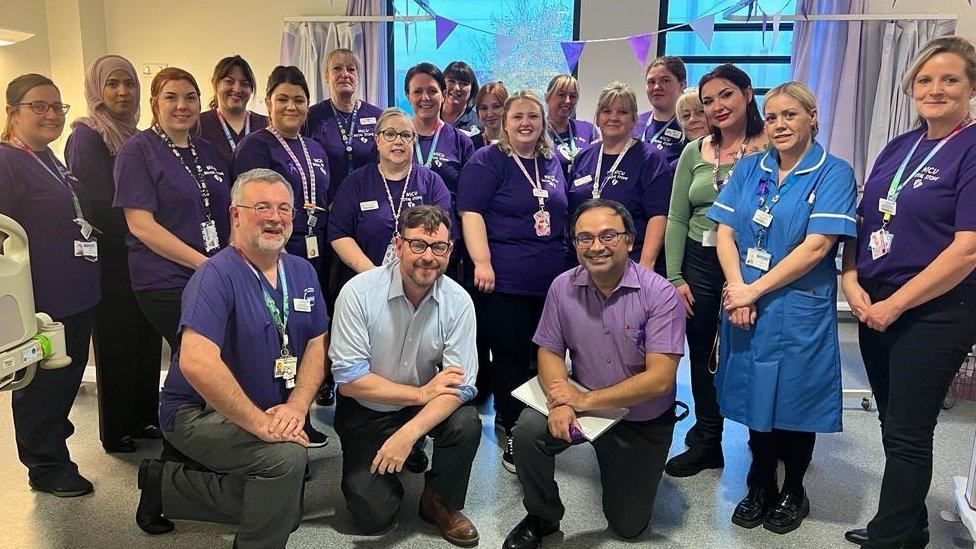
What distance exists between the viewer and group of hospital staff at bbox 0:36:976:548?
6.47 ft

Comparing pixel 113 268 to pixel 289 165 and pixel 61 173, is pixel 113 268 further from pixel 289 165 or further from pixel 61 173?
pixel 289 165

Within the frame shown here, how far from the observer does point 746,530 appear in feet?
7.66

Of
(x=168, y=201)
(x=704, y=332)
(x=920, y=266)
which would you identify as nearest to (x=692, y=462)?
(x=704, y=332)

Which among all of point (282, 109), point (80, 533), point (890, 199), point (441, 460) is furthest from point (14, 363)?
point (890, 199)

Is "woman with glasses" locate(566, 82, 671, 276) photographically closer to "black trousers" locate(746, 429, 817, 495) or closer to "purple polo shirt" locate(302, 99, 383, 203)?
"black trousers" locate(746, 429, 817, 495)

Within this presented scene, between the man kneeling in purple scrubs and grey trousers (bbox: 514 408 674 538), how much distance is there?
71 cm

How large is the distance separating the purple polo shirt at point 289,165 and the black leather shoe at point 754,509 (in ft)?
6.48

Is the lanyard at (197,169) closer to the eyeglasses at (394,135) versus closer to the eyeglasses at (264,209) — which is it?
the eyeglasses at (264,209)

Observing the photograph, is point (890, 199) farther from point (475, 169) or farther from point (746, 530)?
point (475, 169)

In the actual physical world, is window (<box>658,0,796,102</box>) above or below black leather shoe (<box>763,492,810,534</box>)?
above

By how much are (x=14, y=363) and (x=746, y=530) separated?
7.40 ft

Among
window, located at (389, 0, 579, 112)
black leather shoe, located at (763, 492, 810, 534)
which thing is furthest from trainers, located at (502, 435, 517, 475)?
window, located at (389, 0, 579, 112)

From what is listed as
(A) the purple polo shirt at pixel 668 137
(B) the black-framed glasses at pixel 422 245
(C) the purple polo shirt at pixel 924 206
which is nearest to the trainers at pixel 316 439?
(B) the black-framed glasses at pixel 422 245

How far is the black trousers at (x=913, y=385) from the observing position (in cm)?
192
